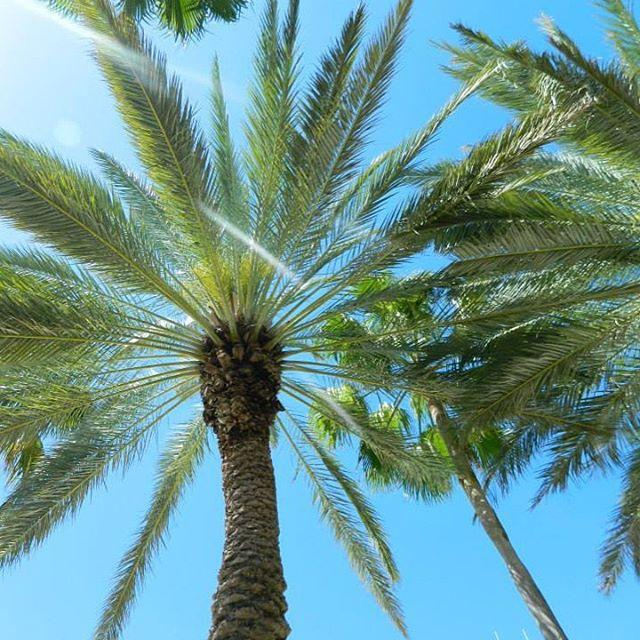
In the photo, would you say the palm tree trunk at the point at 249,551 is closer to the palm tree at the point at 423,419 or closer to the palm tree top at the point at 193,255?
the palm tree top at the point at 193,255

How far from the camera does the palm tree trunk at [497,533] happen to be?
7965 millimetres

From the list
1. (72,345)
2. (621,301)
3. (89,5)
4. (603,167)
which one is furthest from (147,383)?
(603,167)

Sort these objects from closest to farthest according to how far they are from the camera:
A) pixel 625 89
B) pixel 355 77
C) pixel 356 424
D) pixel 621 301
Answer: pixel 625 89 < pixel 355 77 < pixel 621 301 < pixel 356 424

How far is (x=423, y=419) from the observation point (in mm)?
11430

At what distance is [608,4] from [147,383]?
23.9ft

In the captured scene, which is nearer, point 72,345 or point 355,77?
point 72,345

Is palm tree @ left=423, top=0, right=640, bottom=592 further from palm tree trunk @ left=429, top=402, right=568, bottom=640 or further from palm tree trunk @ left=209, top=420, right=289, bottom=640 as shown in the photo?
palm tree trunk @ left=209, top=420, right=289, bottom=640

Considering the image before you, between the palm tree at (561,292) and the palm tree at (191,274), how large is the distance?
0.69 metres

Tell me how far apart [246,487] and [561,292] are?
3.59 meters

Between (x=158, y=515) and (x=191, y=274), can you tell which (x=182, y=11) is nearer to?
(x=191, y=274)

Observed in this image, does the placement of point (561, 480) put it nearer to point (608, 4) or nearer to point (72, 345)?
point (72, 345)

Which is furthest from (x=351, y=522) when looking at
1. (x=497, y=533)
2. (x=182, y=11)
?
(x=182, y=11)

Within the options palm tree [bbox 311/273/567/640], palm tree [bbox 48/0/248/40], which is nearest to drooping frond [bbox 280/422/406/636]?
palm tree [bbox 311/273/567/640]

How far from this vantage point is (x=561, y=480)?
331 inches
